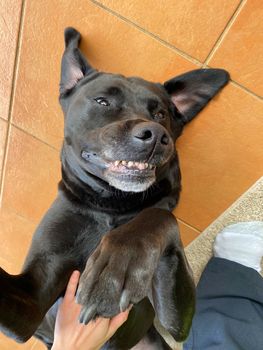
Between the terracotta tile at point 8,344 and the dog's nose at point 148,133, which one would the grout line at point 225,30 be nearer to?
the dog's nose at point 148,133

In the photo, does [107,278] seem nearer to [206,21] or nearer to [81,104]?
[81,104]

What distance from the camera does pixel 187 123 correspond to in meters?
1.65

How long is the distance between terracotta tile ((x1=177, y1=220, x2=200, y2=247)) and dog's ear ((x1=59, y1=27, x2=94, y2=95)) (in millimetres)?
1020

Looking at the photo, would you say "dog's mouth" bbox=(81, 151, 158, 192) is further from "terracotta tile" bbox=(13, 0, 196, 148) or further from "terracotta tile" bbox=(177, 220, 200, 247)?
"terracotta tile" bbox=(177, 220, 200, 247)

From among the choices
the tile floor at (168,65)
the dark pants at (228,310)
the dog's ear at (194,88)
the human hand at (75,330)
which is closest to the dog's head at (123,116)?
the dog's ear at (194,88)

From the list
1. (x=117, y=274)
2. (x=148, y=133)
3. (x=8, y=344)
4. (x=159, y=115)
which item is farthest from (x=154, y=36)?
(x=8, y=344)

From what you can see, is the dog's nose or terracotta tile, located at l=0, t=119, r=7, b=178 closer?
the dog's nose

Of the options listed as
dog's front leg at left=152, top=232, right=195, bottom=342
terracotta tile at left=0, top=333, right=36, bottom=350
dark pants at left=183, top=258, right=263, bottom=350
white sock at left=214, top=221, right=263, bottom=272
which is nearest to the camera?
dog's front leg at left=152, top=232, right=195, bottom=342

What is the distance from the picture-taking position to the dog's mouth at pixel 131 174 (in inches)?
45.7

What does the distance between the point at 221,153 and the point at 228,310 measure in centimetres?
87

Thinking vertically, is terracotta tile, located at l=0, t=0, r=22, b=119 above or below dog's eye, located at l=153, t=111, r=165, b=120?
below

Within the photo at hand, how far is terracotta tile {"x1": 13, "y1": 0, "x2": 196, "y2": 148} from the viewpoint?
1.50 m

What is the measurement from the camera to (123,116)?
123cm

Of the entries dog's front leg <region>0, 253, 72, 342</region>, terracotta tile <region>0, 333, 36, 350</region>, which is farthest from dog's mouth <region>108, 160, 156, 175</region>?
terracotta tile <region>0, 333, 36, 350</region>
